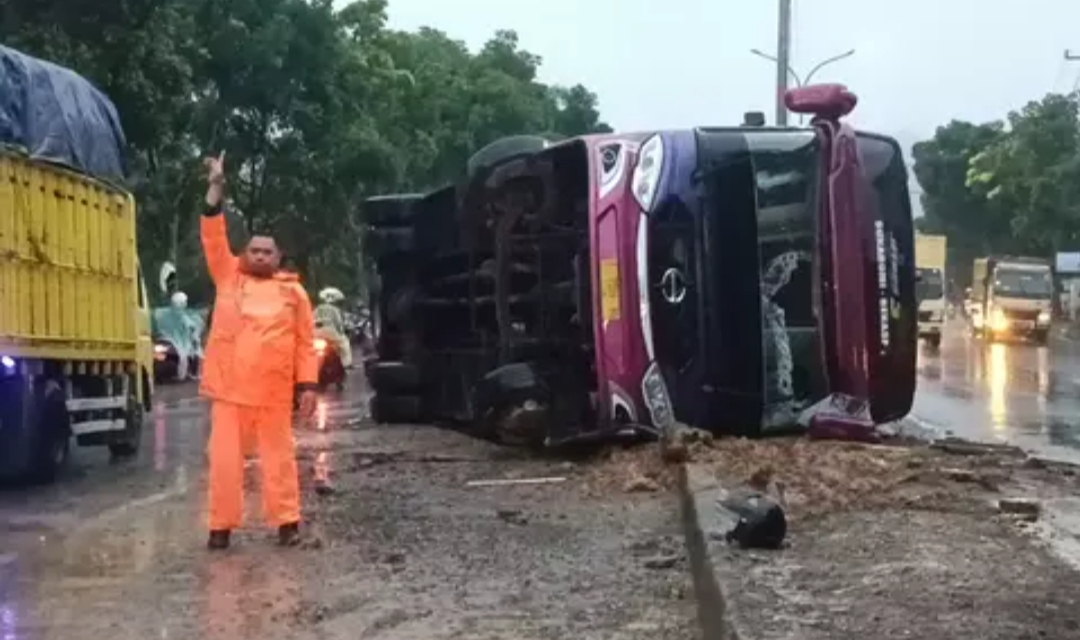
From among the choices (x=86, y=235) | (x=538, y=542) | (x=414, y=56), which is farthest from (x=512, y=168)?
(x=414, y=56)

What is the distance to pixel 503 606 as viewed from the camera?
7.57 meters

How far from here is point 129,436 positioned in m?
15.6

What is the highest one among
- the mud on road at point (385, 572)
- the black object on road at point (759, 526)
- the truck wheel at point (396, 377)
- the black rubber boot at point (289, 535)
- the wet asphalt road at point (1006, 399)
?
the truck wheel at point (396, 377)

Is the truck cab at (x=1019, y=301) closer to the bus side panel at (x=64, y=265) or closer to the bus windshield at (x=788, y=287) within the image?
the bus side panel at (x=64, y=265)

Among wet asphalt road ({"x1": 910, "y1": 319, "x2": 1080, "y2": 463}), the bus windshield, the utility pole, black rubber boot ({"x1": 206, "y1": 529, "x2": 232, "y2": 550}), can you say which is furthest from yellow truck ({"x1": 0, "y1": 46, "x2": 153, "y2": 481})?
the utility pole

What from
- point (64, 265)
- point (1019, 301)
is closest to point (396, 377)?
point (64, 265)

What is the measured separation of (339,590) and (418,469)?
17.3 feet

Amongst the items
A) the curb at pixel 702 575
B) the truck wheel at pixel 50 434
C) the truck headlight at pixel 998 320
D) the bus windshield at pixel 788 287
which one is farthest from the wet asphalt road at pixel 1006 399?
the truck headlight at pixel 998 320

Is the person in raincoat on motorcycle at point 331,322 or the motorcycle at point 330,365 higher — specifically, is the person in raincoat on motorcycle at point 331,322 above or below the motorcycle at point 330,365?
above

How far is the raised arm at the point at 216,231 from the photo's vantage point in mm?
9328

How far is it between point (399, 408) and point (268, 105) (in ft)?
70.7

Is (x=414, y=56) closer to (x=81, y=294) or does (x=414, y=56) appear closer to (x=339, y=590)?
(x=81, y=294)

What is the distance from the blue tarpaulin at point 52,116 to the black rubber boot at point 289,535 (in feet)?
15.0

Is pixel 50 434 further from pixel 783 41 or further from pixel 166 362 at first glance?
pixel 783 41
